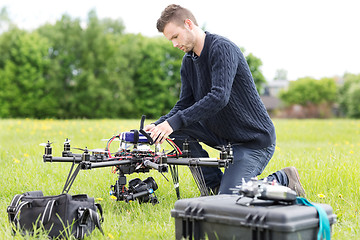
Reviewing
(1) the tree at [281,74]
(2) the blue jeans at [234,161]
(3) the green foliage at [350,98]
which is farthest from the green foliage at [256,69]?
(1) the tree at [281,74]

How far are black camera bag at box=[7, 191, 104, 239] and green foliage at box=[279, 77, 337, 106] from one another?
88.1 m

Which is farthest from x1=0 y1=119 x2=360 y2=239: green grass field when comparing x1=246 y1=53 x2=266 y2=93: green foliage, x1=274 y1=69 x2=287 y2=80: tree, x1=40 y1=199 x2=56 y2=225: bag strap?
x1=274 y1=69 x2=287 y2=80: tree

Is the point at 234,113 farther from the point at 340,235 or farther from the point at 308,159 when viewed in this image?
the point at 308,159

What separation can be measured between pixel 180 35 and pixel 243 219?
6.10ft

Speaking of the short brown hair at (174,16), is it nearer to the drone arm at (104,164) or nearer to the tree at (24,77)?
the drone arm at (104,164)

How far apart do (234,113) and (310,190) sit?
3.84ft

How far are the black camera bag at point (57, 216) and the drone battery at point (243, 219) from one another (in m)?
0.64

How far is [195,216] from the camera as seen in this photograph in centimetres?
282

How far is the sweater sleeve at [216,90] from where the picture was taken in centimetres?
373

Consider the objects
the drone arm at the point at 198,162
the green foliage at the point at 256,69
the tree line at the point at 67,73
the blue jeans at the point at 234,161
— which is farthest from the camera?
the green foliage at the point at 256,69

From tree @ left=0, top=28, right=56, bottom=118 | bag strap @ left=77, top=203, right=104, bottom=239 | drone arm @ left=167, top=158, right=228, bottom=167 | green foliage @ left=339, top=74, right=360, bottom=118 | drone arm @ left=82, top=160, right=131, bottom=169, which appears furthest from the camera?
green foliage @ left=339, top=74, right=360, bottom=118

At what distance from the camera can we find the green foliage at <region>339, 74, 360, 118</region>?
237ft

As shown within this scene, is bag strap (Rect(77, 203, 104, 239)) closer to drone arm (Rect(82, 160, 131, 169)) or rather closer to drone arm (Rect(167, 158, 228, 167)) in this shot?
drone arm (Rect(82, 160, 131, 169))

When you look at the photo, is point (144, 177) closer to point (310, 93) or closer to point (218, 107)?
point (218, 107)
